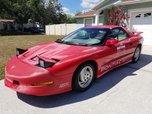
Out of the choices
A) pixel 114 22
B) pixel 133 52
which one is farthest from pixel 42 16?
pixel 133 52

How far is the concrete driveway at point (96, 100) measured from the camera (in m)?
3.18

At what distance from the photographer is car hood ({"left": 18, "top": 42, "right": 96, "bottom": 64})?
A: 3586 mm

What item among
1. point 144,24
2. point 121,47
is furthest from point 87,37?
point 144,24

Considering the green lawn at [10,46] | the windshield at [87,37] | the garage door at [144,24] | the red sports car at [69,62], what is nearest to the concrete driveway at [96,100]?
the red sports car at [69,62]

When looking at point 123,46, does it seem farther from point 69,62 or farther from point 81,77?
point 69,62

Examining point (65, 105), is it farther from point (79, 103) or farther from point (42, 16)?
point (42, 16)

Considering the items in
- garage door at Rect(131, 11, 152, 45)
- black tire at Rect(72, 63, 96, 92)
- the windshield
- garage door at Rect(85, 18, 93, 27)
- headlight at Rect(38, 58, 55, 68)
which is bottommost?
black tire at Rect(72, 63, 96, 92)

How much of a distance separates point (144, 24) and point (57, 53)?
835 centimetres

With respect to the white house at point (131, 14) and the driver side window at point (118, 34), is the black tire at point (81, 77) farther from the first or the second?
the white house at point (131, 14)

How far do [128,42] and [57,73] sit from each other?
117 inches

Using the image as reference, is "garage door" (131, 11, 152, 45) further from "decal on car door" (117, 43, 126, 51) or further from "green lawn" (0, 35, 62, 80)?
"green lawn" (0, 35, 62, 80)

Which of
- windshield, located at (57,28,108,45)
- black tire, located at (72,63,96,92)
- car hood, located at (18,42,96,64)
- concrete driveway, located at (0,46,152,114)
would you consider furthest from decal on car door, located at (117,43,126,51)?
black tire, located at (72,63,96,92)

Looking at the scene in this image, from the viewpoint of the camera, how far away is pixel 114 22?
12.6 metres

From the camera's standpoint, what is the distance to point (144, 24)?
10570 millimetres
